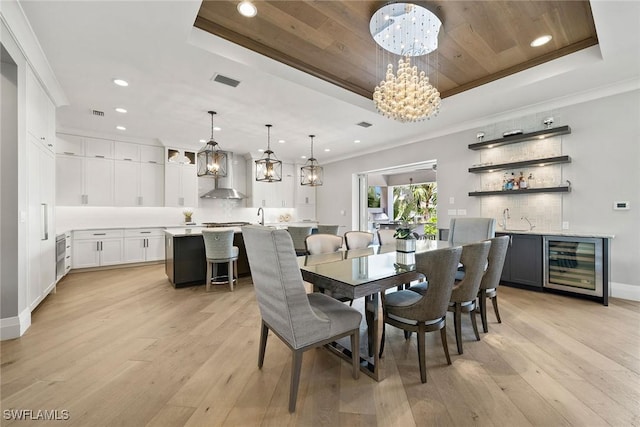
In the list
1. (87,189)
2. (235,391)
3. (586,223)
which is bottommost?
(235,391)

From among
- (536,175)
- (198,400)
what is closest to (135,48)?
(198,400)

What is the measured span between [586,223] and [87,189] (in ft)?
28.4

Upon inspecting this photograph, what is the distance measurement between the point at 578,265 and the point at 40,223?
6647 mm

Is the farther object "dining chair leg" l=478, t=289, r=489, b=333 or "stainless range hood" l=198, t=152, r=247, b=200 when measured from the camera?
"stainless range hood" l=198, t=152, r=247, b=200

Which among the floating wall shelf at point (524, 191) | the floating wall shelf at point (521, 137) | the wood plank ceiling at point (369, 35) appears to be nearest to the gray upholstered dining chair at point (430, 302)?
the wood plank ceiling at point (369, 35)

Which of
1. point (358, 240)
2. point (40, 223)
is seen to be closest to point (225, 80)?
point (358, 240)

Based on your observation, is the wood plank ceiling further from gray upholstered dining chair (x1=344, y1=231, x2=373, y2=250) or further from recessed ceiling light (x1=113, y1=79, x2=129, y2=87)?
gray upholstered dining chair (x1=344, y1=231, x2=373, y2=250)

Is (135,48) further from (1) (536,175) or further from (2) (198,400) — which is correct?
(1) (536,175)

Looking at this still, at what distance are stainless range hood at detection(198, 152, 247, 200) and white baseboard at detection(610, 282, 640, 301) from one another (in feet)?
23.5

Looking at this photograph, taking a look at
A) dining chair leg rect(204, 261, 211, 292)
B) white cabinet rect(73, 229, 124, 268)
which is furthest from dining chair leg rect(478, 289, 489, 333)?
white cabinet rect(73, 229, 124, 268)

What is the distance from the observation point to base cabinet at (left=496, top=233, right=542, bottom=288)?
3.71 m

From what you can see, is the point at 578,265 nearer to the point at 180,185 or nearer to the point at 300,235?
the point at 300,235

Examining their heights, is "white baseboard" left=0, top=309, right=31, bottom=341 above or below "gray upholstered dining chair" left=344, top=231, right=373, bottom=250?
below

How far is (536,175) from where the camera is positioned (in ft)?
13.5
